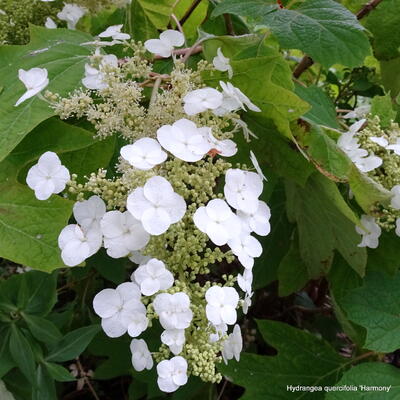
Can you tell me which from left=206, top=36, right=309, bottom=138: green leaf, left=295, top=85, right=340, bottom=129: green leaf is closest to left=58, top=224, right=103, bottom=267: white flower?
left=206, top=36, right=309, bottom=138: green leaf

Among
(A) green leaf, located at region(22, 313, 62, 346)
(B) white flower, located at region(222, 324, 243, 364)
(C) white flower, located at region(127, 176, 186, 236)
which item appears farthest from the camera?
(A) green leaf, located at region(22, 313, 62, 346)

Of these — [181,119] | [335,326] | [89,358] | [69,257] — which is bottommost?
[89,358]

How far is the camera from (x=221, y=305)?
2.14ft

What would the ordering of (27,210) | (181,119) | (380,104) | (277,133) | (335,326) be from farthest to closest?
(335,326)
(380,104)
(277,133)
(27,210)
(181,119)

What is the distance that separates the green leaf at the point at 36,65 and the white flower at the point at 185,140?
0.26 meters

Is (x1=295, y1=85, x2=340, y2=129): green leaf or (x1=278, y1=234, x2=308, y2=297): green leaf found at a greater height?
(x1=295, y1=85, x2=340, y2=129): green leaf

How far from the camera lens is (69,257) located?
67cm

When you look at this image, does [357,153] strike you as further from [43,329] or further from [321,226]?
[43,329]

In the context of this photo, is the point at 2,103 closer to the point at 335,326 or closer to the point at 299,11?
the point at 299,11

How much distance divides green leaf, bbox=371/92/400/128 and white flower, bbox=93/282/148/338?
0.65 meters

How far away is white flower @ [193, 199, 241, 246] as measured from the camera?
65cm

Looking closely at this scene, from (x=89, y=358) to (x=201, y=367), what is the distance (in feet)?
3.77

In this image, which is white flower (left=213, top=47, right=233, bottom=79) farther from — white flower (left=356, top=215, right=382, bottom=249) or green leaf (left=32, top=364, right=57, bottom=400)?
green leaf (left=32, top=364, right=57, bottom=400)

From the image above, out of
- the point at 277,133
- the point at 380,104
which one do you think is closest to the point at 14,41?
the point at 277,133
